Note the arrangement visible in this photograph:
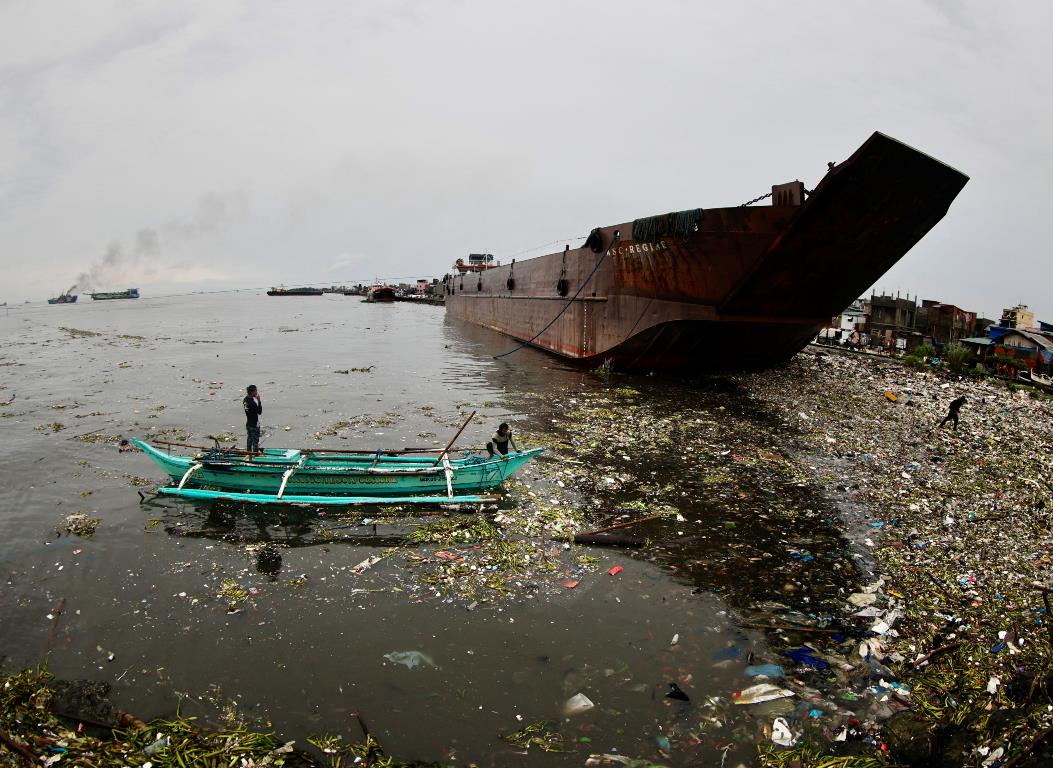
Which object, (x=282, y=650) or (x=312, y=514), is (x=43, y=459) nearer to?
(x=312, y=514)

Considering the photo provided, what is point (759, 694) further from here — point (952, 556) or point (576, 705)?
point (952, 556)

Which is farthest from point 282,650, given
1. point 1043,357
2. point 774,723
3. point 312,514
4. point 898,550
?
point 1043,357

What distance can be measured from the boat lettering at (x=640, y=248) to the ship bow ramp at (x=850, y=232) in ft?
8.39

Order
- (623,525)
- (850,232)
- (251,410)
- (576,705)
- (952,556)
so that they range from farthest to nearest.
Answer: (850,232) < (251,410) < (623,525) < (952,556) < (576,705)

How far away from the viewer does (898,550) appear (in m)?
7.18

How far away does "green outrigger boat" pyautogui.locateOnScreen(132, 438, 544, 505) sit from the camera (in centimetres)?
866

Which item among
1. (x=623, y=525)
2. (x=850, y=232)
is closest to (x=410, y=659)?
(x=623, y=525)

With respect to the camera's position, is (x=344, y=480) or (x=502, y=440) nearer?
(x=344, y=480)

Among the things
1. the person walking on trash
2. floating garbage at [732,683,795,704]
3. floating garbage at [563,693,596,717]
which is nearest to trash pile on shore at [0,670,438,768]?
floating garbage at [563,693,596,717]

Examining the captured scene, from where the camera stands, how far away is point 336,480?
8.76 meters

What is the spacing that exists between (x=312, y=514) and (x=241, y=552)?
4.04ft

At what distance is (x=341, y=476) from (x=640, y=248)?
40.0ft

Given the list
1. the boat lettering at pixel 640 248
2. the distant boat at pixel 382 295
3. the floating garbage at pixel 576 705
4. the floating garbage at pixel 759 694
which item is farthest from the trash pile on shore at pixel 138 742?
the distant boat at pixel 382 295

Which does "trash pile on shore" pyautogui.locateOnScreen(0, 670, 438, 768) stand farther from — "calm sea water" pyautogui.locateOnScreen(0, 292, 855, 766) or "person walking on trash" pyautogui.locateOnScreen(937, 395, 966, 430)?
"person walking on trash" pyautogui.locateOnScreen(937, 395, 966, 430)
